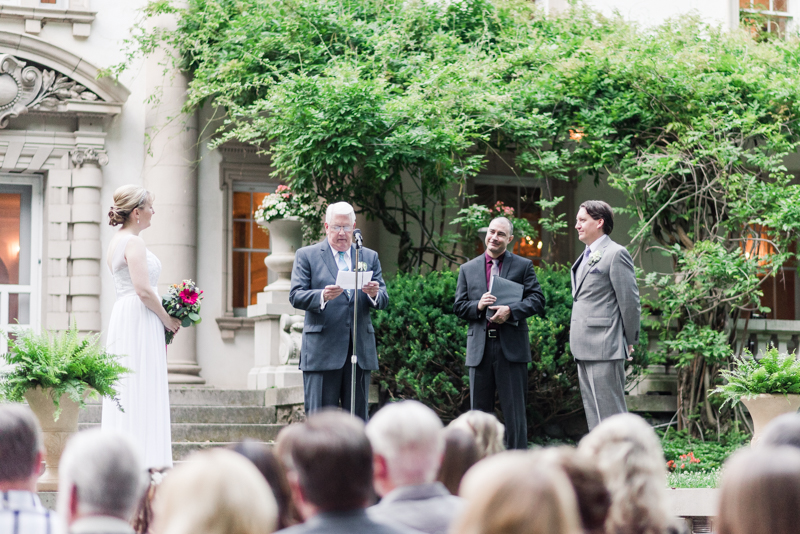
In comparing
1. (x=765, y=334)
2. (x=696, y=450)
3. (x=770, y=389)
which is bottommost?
(x=696, y=450)

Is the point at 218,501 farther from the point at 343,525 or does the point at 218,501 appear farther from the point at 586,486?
the point at 586,486

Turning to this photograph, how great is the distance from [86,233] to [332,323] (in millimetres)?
5166

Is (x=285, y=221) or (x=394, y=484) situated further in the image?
(x=285, y=221)

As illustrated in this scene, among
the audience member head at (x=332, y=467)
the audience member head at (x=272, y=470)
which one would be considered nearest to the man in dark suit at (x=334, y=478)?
the audience member head at (x=332, y=467)

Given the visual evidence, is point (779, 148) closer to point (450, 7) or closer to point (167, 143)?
point (450, 7)

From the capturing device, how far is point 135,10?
1077cm

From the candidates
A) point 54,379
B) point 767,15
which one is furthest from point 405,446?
point 767,15

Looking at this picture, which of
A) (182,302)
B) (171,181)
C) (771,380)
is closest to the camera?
(182,302)

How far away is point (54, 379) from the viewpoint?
18.7ft

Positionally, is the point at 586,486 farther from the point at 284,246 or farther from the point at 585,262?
the point at 284,246

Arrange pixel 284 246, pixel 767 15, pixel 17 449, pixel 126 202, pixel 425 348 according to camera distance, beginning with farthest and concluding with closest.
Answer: pixel 767 15
pixel 284 246
pixel 425 348
pixel 126 202
pixel 17 449

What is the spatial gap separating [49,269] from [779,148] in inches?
303

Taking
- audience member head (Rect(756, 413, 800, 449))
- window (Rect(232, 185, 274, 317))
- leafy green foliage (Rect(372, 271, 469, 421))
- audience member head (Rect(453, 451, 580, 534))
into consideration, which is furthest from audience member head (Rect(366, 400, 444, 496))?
window (Rect(232, 185, 274, 317))

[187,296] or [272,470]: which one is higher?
[187,296]
